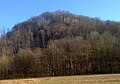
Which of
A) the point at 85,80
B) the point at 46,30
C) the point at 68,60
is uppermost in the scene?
the point at 46,30

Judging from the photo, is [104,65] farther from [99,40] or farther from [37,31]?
[37,31]

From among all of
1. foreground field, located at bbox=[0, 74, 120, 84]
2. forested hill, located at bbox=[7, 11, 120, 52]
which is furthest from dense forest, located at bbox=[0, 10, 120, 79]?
forested hill, located at bbox=[7, 11, 120, 52]

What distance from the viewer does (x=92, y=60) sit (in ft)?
301

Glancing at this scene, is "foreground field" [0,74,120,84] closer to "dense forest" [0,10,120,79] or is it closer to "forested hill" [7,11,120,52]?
"dense forest" [0,10,120,79]

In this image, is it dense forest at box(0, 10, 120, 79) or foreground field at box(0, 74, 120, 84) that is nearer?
foreground field at box(0, 74, 120, 84)

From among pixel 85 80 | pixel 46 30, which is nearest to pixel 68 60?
pixel 85 80

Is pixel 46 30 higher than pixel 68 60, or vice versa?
pixel 46 30

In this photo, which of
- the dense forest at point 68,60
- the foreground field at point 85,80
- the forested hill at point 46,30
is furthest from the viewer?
the forested hill at point 46,30

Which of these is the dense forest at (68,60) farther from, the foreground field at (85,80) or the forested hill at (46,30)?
the forested hill at (46,30)

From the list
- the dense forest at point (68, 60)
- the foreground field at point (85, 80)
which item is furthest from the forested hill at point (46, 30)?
the foreground field at point (85, 80)

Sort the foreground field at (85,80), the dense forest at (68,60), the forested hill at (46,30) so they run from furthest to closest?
the forested hill at (46,30) < the dense forest at (68,60) < the foreground field at (85,80)

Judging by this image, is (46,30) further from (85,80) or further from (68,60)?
(85,80)

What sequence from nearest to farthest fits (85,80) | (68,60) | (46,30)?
1. (85,80)
2. (68,60)
3. (46,30)

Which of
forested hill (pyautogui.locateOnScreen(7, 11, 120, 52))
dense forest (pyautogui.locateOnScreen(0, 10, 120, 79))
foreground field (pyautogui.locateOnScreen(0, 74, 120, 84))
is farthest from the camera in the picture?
forested hill (pyautogui.locateOnScreen(7, 11, 120, 52))
